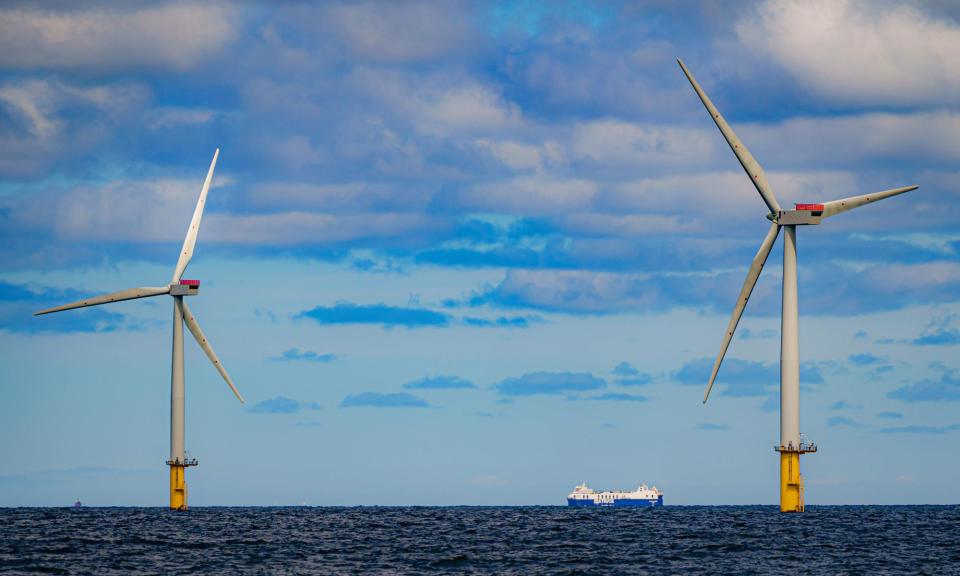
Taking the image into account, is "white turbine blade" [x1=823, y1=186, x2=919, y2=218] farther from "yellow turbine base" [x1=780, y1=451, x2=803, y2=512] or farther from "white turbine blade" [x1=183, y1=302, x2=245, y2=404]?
"white turbine blade" [x1=183, y1=302, x2=245, y2=404]

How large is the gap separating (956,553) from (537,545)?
34.4m

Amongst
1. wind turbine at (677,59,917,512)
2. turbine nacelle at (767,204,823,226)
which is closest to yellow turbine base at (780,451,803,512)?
wind turbine at (677,59,917,512)

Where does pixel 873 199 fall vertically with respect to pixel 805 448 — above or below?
above

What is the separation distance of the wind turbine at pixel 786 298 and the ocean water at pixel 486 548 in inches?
225

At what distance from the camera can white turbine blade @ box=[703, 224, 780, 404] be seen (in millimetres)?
155000

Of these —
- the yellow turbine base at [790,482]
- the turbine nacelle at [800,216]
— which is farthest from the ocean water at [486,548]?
the turbine nacelle at [800,216]

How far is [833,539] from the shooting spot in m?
129

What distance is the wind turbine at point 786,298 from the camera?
15700 centimetres

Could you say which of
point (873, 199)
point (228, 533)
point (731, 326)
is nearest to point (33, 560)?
point (228, 533)

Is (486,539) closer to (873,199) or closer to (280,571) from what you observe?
(280,571)

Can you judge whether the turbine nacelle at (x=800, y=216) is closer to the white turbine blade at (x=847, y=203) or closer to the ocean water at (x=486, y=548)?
the white turbine blade at (x=847, y=203)

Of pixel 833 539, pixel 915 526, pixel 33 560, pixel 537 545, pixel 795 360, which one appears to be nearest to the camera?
pixel 33 560

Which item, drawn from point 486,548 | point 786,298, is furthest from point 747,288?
point 486,548

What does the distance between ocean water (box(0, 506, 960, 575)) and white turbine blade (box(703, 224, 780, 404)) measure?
1886 centimetres
